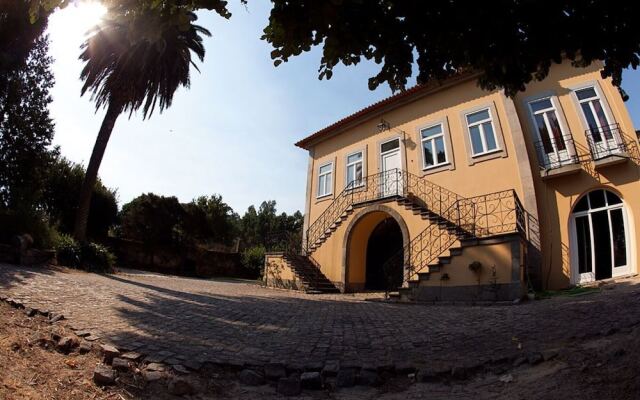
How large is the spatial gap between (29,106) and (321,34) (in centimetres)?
1676

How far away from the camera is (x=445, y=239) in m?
12.5

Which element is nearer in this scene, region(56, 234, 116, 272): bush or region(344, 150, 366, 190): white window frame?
region(56, 234, 116, 272): bush

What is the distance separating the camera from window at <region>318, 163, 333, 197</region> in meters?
18.6

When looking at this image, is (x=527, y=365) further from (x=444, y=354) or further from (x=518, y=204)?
(x=518, y=204)

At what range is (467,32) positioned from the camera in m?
3.48

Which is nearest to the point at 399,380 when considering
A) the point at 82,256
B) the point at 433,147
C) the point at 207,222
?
the point at 433,147

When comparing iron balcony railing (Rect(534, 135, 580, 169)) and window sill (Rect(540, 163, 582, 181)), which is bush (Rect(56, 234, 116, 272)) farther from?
iron balcony railing (Rect(534, 135, 580, 169))

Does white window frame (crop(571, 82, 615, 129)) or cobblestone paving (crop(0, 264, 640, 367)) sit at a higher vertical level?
white window frame (crop(571, 82, 615, 129))

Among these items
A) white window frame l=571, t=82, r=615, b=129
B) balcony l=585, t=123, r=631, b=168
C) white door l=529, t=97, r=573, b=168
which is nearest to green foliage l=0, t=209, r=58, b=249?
white door l=529, t=97, r=573, b=168

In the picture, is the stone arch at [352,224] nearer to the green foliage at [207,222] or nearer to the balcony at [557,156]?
the balcony at [557,156]

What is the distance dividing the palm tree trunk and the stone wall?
661cm

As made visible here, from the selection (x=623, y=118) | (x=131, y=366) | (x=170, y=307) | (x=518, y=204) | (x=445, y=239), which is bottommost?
(x=131, y=366)

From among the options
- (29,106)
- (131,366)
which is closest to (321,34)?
(131,366)

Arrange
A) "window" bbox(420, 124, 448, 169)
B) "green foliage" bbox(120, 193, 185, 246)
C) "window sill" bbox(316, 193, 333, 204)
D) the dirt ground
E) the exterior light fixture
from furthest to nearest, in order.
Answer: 1. "green foliage" bbox(120, 193, 185, 246)
2. "window sill" bbox(316, 193, 333, 204)
3. the exterior light fixture
4. "window" bbox(420, 124, 448, 169)
5. the dirt ground
